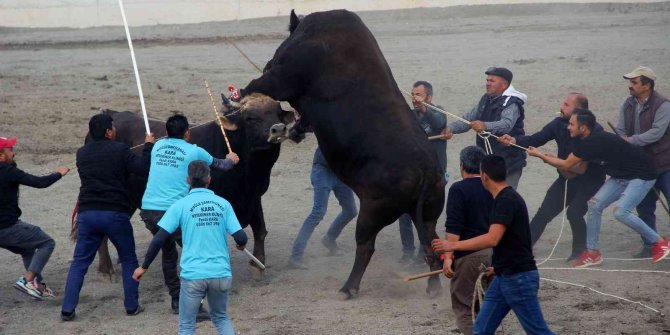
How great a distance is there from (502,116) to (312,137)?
6.39 meters

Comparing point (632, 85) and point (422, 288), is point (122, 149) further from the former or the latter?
point (632, 85)

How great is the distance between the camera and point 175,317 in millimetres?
9469

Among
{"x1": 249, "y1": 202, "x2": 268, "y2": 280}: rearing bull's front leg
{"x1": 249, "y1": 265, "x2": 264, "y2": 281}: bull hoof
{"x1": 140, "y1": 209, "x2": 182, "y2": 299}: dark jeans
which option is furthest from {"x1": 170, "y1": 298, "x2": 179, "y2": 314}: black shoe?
{"x1": 249, "y1": 202, "x2": 268, "y2": 280}: rearing bull's front leg

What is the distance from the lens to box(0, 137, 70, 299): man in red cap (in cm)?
964

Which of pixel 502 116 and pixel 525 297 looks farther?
pixel 502 116

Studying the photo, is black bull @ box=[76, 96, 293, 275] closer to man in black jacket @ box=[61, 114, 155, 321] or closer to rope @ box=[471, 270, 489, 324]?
man in black jacket @ box=[61, 114, 155, 321]

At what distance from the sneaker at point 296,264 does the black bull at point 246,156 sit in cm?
37

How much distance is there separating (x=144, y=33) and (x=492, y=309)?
2147cm

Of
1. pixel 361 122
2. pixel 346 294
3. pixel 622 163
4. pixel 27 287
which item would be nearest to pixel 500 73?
pixel 622 163

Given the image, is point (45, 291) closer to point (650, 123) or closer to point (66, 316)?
point (66, 316)

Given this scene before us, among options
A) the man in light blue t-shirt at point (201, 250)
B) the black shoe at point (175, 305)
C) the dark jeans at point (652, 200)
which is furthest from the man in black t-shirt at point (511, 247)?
the dark jeans at point (652, 200)

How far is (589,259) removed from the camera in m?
10.7

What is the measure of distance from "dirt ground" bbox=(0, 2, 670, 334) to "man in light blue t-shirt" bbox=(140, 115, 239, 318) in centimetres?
76

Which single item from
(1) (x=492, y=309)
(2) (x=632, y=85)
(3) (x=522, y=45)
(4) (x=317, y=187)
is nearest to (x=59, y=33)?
(3) (x=522, y=45)
